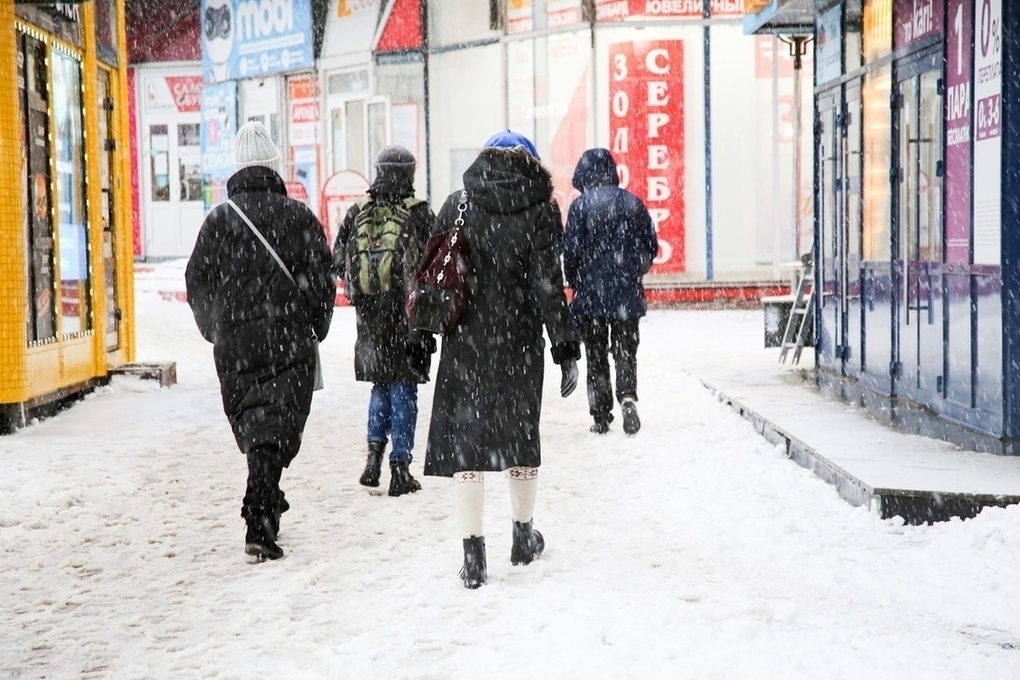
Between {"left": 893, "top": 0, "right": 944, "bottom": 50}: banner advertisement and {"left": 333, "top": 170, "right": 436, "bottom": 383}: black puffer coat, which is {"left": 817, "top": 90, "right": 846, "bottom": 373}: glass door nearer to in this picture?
{"left": 893, "top": 0, "right": 944, "bottom": 50}: banner advertisement

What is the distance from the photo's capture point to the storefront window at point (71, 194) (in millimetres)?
11648

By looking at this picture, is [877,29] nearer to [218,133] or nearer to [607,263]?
[607,263]

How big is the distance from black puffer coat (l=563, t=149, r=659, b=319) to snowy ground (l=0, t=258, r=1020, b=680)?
0.96 metres

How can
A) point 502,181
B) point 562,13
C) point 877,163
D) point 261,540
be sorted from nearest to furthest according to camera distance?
point 502,181
point 261,540
point 877,163
point 562,13

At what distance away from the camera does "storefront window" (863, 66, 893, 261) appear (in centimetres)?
990

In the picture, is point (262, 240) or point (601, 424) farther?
point (601, 424)

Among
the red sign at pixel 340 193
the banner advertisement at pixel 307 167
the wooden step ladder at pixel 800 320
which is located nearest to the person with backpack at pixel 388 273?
the wooden step ladder at pixel 800 320

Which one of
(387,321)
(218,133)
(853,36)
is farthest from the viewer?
(218,133)

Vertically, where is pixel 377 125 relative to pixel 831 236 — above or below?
above

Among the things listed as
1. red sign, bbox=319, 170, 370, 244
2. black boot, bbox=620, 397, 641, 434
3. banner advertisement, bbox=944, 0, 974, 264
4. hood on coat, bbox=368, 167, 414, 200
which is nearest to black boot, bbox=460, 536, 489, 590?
hood on coat, bbox=368, 167, 414, 200

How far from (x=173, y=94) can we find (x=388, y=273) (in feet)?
84.3

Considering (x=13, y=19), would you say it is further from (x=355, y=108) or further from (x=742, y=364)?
(x=355, y=108)

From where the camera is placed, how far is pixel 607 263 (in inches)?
378

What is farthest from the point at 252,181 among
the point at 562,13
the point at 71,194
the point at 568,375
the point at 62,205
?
the point at 562,13
